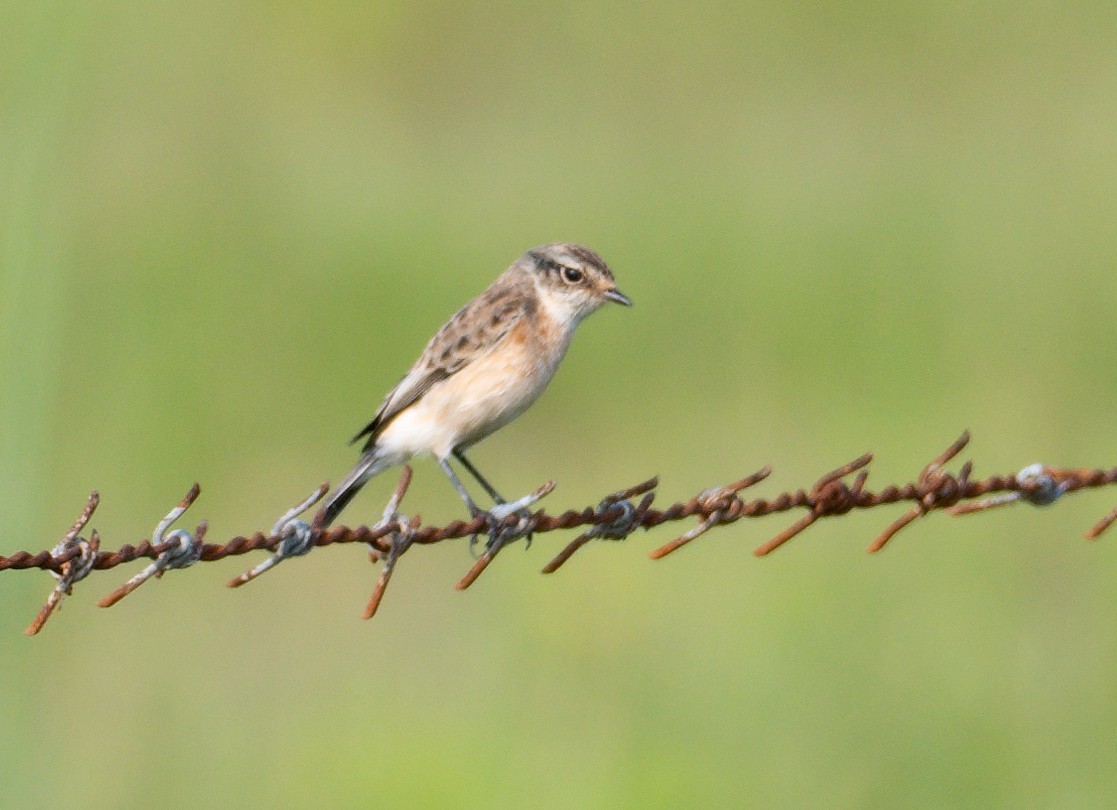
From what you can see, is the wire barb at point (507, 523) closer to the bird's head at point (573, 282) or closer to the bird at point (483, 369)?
the bird at point (483, 369)

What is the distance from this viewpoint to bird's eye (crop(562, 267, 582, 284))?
298 inches

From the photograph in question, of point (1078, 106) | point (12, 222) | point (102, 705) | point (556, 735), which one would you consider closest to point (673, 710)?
point (556, 735)

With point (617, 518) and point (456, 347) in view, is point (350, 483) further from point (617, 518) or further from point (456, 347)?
point (617, 518)

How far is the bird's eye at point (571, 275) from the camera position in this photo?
7574 millimetres

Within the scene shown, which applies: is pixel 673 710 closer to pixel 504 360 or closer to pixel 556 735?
pixel 556 735

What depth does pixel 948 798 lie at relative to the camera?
24.6 feet

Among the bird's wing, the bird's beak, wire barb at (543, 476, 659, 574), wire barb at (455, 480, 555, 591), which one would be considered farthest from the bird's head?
wire barb at (543, 476, 659, 574)

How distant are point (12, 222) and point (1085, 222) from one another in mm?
9498

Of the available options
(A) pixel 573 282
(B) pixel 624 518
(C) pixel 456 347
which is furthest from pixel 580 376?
(B) pixel 624 518

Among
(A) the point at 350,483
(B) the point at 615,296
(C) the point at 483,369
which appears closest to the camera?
(C) the point at 483,369

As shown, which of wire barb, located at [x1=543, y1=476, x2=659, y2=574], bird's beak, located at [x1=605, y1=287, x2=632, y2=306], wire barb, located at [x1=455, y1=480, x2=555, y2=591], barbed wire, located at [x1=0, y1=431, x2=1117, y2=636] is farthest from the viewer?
bird's beak, located at [x1=605, y1=287, x2=632, y2=306]

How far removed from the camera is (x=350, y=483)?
7.36 meters

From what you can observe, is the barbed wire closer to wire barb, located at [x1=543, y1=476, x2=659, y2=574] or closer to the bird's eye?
wire barb, located at [x1=543, y1=476, x2=659, y2=574]

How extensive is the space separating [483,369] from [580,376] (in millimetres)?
4685
